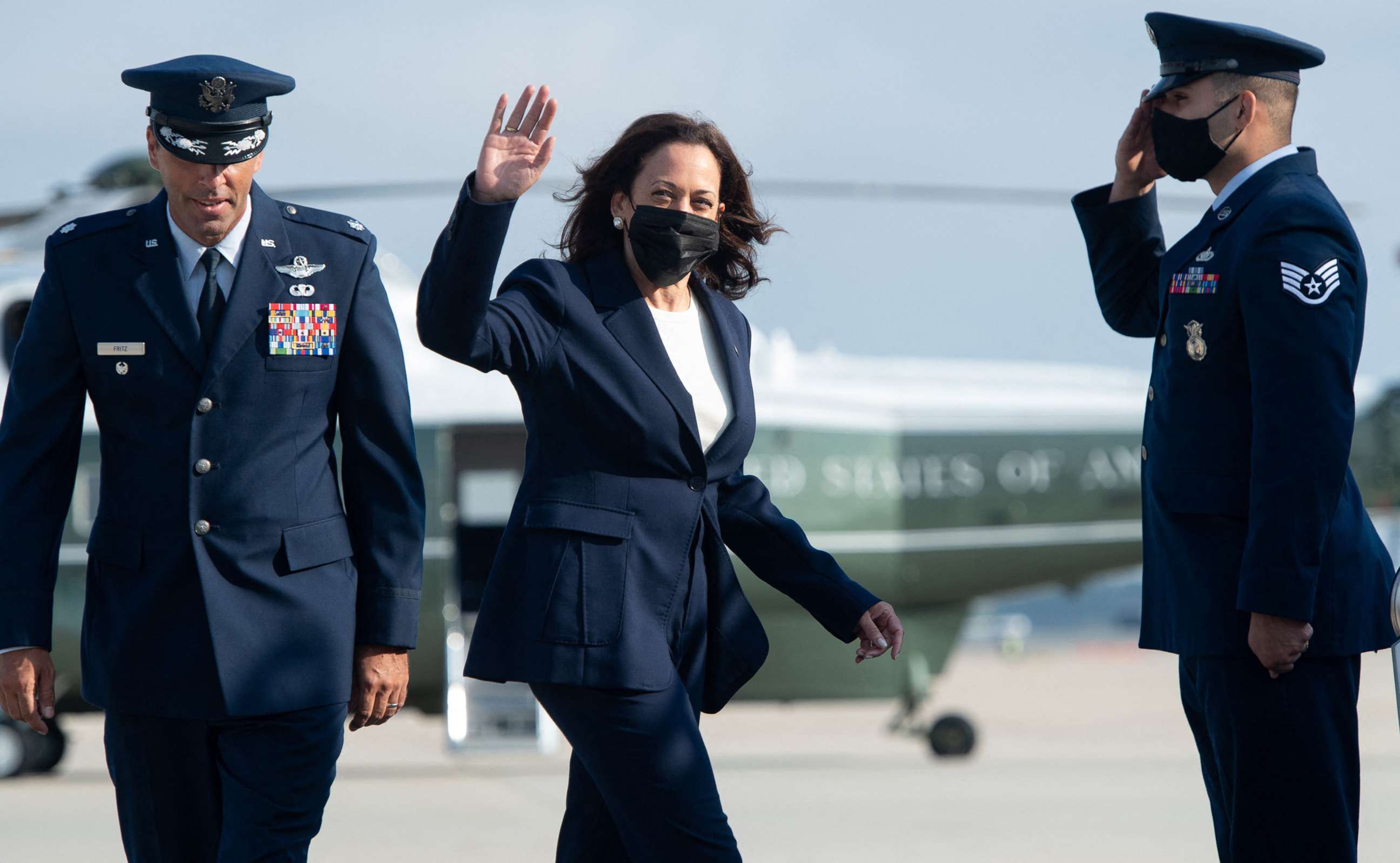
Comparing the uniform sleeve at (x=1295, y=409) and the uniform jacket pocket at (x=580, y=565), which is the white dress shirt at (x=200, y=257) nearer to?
the uniform jacket pocket at (x=580, y=565)

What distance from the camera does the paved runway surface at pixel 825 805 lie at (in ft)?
16.4

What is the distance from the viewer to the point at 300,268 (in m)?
2.47

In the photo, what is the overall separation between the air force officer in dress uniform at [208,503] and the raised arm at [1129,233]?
128 cm

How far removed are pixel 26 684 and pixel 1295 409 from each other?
197 cm

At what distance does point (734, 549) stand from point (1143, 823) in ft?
11.1

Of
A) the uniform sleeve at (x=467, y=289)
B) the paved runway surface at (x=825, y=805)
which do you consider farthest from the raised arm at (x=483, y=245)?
the paved runway surface at (x=825, y=805)

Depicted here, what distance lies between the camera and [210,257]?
2428 millimetres

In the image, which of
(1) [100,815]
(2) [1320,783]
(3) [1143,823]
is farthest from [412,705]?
(2) [1320,783]

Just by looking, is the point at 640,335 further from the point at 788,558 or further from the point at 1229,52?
the point at 1229,52

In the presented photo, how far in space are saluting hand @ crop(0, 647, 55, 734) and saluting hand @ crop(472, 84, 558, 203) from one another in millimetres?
1013

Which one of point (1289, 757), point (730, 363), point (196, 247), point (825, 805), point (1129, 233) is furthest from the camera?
point (825, 805)

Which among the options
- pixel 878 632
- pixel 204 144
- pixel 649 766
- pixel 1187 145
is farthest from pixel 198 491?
pixel 1187 145

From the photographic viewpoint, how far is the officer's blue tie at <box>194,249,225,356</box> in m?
2.39

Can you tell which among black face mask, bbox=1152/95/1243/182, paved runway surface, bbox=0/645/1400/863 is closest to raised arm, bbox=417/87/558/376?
black face mask, bbox=1152/95/1243/182
